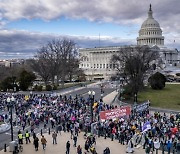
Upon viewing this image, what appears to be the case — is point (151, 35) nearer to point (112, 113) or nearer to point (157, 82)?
point (157, 82)

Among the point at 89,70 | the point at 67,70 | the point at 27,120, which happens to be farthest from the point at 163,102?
the point at 89,70

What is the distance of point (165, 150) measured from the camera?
69.3 ft

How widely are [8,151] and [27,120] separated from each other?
9.33 metres

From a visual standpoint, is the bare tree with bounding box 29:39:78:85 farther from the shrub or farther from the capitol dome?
the capitol dome

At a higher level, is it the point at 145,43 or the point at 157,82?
the point at 145,43

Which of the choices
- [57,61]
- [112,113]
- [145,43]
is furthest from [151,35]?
[112,113]

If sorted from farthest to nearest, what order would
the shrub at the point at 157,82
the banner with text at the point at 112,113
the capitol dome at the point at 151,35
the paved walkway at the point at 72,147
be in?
the capitol dome at the point at 151,35
the shrub at the point at 157,82
the banner with text at the point at 112,113
the paved walkway at the point at 72,147

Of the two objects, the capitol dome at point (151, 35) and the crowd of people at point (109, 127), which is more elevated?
the capitol dome at point (151, 35)

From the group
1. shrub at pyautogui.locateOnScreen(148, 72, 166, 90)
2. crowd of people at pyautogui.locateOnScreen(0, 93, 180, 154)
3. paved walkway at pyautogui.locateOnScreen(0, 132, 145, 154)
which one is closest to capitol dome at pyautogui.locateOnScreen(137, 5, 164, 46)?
shrub at pyautogui.locateOnScreen(148, 72, 166, 90)

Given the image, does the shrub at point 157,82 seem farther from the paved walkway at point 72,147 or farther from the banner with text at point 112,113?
the paved walkway at point 72,147

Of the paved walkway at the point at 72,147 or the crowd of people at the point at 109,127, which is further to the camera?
the paved walkway at the point at 72,147

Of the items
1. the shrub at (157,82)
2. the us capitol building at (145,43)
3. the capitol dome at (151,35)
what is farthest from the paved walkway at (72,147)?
the capitol dome at (151,35)

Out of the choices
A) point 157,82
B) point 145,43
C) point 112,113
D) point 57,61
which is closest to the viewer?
point 112,113

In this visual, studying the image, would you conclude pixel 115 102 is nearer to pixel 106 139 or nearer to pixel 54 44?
pixel 106 139
